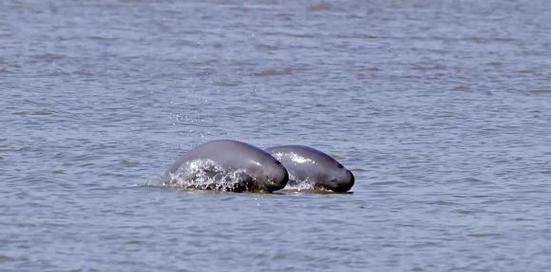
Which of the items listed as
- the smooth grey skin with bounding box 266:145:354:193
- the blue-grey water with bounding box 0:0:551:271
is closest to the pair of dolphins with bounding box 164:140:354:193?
the smooth grey skin with bounding box 266:145:354:193

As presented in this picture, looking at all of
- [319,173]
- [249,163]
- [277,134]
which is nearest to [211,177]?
[249,163]

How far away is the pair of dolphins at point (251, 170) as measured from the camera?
58.7 ft

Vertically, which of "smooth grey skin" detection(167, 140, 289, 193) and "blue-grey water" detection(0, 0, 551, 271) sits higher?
"smooth grey skin" detection(167, 140, 289, 193)

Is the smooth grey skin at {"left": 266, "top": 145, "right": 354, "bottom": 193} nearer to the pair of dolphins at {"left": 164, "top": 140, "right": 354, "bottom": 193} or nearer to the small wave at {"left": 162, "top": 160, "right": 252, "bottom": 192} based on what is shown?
the pair of dolphins at {"left": 164, "top": 140, "right": 354, "bottom": 193}

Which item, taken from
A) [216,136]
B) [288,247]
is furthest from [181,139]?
[288,247]

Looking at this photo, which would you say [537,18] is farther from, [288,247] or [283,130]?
[288,247]

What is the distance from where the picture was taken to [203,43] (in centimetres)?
3666

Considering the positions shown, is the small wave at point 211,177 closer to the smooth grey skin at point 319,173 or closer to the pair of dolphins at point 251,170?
the pair of dolphins at point 251,170

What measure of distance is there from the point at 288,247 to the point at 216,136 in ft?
26.2

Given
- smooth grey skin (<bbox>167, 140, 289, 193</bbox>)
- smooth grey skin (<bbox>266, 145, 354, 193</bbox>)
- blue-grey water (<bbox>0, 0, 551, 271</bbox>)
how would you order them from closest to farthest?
blue-grey water (<bbox>0, 0, 551, 271</bbox>)
smooth grey skin (<bbox>167, 140, 289, 193</bbox>)
smooth grey skin (<bbox>266, 145, 354, 193</bbox>)

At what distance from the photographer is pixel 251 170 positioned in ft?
58.6

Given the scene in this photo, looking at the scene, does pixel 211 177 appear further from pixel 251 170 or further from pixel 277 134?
pixel 277 134

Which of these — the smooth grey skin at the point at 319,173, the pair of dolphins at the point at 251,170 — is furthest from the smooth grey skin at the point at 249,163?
the smooth grey skin at the point at 319,173

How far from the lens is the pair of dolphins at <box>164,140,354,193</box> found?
1789 centimetres
